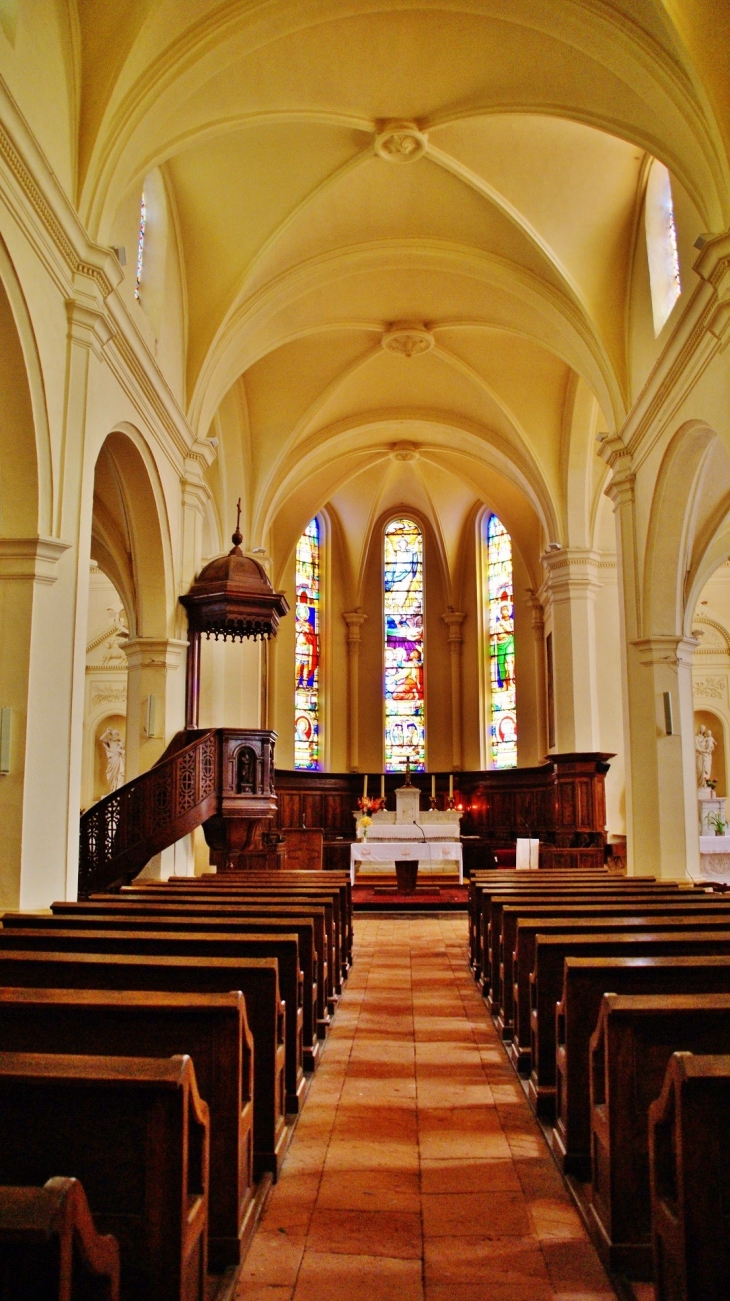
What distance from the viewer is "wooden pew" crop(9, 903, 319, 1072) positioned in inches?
201

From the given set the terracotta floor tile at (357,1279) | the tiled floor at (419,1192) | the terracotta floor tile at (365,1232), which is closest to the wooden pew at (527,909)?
the tiled floor at (419,1192)

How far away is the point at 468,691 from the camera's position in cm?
2364

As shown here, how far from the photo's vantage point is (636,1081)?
3070 mm

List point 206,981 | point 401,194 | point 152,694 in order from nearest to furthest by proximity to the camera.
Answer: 1. point 206,981
2. point 152,694
3. point 401,194

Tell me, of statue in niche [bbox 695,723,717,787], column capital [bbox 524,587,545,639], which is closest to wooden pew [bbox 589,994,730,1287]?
statue in niche [bbox 695,723,717,787]

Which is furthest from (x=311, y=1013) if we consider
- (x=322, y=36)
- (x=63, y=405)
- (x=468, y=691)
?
(x=468, y=691)

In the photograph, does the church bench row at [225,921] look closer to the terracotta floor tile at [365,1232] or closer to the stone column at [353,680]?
the terracotta floor tile at [365,1232]

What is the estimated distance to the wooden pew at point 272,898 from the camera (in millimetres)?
6738

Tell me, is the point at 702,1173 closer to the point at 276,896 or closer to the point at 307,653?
the point at 276,896

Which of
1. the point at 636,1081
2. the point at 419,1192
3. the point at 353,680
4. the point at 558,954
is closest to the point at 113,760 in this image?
the point at 353,680

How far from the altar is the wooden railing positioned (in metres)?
4.44

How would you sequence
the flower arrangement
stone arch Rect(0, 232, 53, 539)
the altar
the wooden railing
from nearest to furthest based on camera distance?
stone arch Rect(0, 232, 53, 539) → the wooden railing → the altar → the flower arrangement

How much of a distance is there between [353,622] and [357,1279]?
21.3 m

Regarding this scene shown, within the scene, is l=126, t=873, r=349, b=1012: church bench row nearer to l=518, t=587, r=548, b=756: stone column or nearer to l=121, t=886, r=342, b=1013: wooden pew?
l=121, t=886, r=342, b=1013: wooden pew
